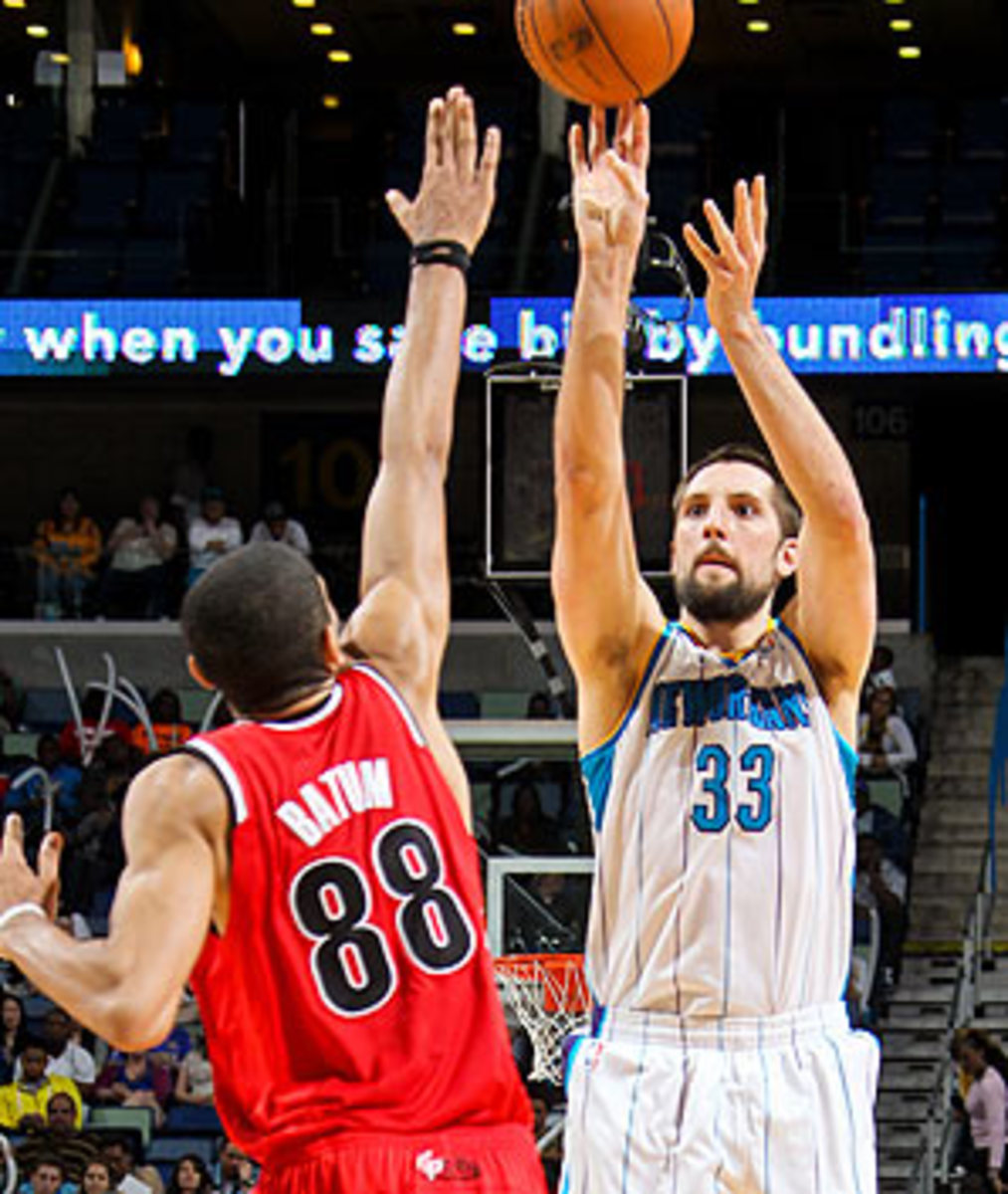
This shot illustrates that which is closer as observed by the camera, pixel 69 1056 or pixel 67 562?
pixel 69 1056

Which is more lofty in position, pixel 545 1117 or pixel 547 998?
pixel 547 998

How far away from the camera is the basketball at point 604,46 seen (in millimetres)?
6012

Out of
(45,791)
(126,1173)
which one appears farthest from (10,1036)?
(45,791)

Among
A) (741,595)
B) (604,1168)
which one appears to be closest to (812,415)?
(741,595)

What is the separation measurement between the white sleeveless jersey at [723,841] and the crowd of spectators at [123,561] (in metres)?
13.9

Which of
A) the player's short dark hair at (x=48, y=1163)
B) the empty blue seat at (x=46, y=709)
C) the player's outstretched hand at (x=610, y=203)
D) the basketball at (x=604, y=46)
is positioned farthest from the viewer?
the empty blue seat at (x=46, y=709)

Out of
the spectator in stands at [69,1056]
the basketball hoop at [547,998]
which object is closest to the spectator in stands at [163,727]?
the spectator in stands at [69,1056]

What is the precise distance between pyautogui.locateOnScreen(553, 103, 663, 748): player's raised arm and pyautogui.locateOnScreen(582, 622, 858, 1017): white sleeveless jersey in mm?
86

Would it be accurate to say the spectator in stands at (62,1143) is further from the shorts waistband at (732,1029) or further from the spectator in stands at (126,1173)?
the shorts waistband at (732,1029)

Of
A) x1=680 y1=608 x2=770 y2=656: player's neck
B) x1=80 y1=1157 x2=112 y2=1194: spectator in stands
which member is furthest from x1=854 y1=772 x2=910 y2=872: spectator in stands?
x1=680 y1=608 x2=770 y2=656: player's neck

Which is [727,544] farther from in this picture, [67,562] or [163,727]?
[67,562]

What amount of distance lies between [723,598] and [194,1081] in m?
9.63

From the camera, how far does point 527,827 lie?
484 inches

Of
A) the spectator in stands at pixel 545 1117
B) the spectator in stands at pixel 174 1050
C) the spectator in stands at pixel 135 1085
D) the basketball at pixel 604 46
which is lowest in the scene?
the spectator in stands at pixel 135 1085
